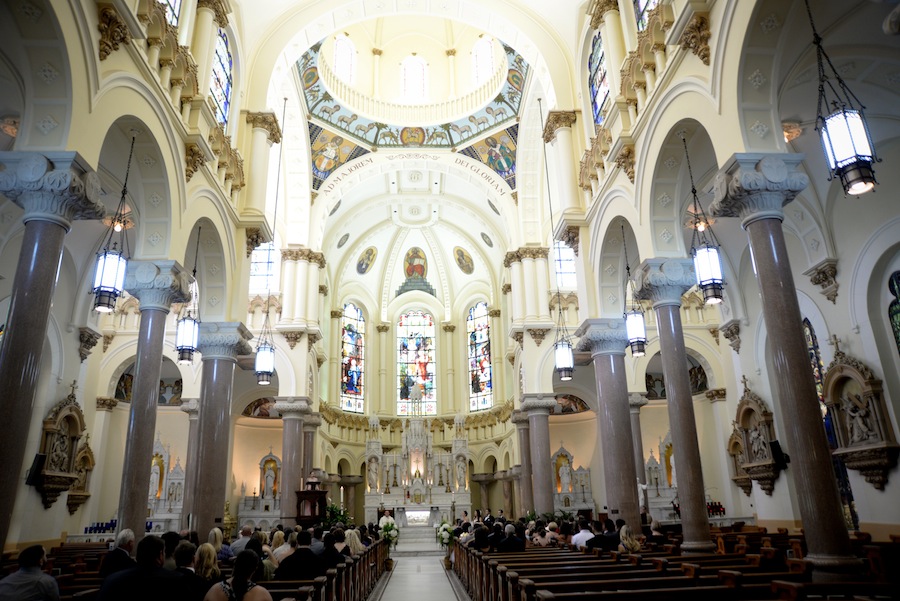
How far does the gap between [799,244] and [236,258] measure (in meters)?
12.9

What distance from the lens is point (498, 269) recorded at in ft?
106

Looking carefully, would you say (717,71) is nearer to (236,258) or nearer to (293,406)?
(236,258)

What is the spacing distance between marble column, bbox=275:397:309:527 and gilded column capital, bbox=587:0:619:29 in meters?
15.1

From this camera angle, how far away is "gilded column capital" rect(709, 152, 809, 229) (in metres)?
8.01

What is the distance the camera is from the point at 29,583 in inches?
205

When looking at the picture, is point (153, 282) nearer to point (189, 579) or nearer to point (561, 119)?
point (189, 579)

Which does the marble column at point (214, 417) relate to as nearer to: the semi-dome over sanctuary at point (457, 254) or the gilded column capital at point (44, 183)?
the semi-dome over sanctuary at point (457, 254)

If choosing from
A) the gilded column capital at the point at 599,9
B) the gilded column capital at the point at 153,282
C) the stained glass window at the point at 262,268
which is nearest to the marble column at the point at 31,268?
the gilded column capital at the point at 153,282

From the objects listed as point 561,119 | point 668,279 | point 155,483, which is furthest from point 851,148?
point 155,483

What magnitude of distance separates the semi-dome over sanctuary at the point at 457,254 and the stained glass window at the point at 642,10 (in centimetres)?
21

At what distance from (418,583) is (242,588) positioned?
390 inches

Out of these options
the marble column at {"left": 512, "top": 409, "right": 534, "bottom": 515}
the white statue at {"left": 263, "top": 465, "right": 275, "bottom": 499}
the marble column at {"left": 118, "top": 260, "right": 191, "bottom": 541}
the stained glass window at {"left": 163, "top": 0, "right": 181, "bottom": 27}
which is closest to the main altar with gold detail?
the white statue at {"left": 263, "top": 465, "right": 275, "bottom": 499}

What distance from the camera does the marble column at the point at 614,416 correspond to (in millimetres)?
12875

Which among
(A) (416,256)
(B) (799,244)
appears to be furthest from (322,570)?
(A) (416,256)
